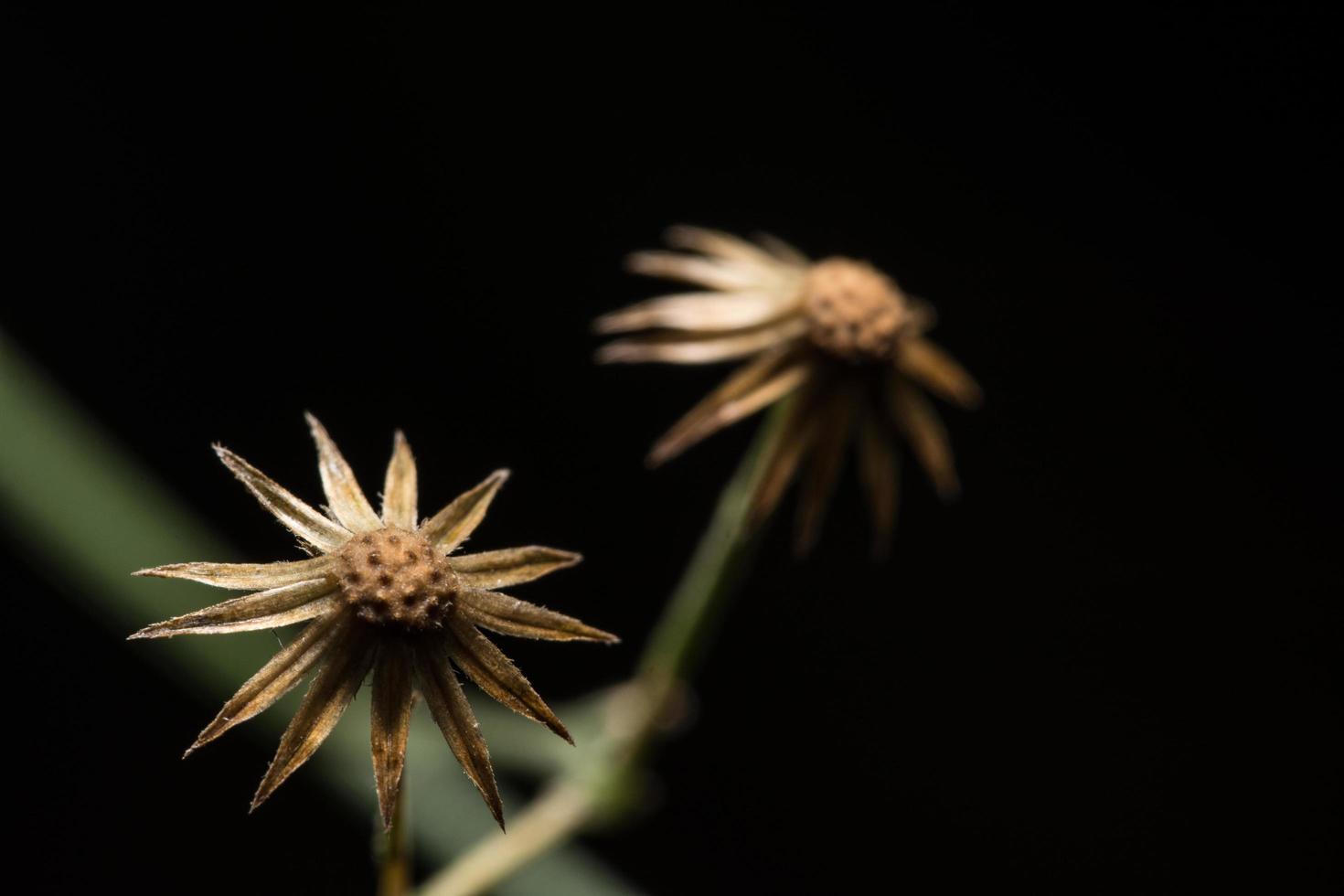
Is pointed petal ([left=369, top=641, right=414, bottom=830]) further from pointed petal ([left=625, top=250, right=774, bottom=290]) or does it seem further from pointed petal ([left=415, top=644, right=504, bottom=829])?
pointed petal ([left=625, top=250, right=774, bottom=290])

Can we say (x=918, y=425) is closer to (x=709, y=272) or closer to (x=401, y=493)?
(x=709, y=272)

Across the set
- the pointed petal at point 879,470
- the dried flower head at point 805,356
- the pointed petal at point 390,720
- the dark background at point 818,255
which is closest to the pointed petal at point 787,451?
the dried flower head at point 805,356

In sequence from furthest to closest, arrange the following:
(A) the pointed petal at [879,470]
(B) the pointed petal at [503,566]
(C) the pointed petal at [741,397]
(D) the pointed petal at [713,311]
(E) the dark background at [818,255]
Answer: (E) the dark background at [818,255]
(A) the pointed petal at [879,470]
(D) the pointed petal at [713,311]
(C) the pointed petal at [741,397]
(B) the pointed petal at [503,566]

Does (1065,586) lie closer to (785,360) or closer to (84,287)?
(785,360)

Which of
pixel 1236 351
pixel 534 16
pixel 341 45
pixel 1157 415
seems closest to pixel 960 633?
pixel 1157 415

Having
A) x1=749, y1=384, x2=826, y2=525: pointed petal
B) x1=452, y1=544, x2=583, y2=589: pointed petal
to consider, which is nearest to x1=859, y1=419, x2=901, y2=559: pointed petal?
x1=749, y1=384, x2=826, y2=525: pointed petal

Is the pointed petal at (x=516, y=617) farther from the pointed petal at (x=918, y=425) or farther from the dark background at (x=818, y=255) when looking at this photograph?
the dark background at (x=818, y=255)
